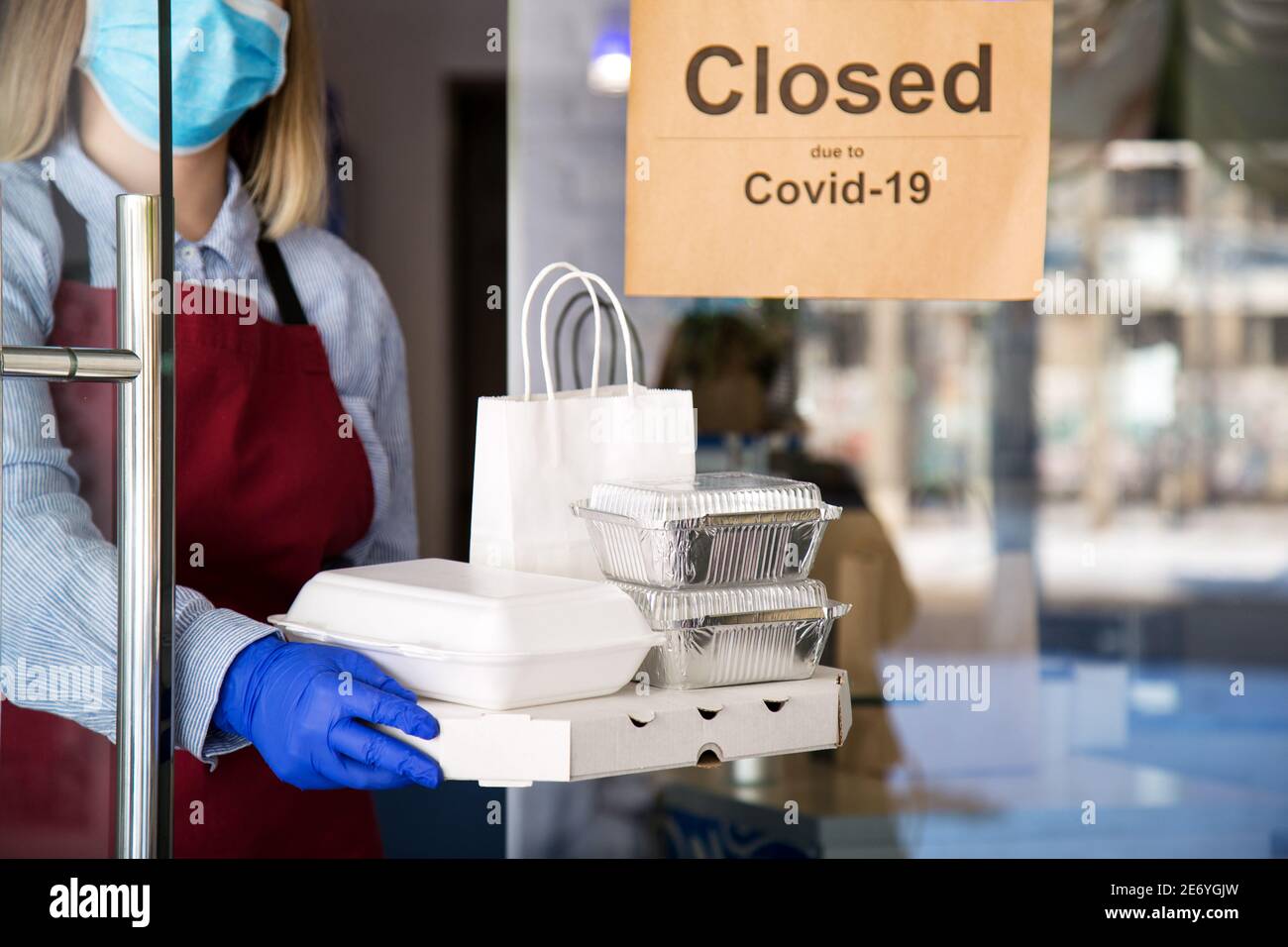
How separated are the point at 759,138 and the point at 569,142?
74cm

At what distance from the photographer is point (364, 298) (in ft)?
4.53

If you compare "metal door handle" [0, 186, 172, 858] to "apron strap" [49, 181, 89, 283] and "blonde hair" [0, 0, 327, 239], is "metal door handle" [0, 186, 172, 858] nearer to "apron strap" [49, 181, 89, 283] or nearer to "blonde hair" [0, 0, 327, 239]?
"apron strap" [49, 181, 89, 283]

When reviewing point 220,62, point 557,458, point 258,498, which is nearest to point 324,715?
point 557,458

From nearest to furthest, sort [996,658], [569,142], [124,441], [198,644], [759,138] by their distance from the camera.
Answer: [124,441], [198,644], [759,138], [569,142], [996,658]

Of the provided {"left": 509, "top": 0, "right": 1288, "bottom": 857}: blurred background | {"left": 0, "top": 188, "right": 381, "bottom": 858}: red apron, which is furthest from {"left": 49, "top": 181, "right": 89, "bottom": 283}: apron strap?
{"left": 509, "top": 0, "right": 1288, "bottom": 857}: blurred background

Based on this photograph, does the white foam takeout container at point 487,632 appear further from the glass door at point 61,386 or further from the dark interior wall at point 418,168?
the dark interior wall at point 418,168

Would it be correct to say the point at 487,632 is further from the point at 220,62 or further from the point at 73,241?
the point at 220,62

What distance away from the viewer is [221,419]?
3.98 feet

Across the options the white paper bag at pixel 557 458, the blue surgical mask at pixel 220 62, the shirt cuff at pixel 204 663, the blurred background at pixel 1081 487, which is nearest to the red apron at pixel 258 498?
the blue surgical mask at pixel 220 62

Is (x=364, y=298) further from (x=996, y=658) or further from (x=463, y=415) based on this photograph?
(x=996, y=658)

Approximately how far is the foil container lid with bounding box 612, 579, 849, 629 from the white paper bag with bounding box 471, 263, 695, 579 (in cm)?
10

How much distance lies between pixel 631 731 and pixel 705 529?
14 cm

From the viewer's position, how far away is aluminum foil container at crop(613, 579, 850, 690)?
0.81 metres

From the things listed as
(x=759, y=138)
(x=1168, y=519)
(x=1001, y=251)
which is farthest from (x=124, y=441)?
(x=1168, y=519)
